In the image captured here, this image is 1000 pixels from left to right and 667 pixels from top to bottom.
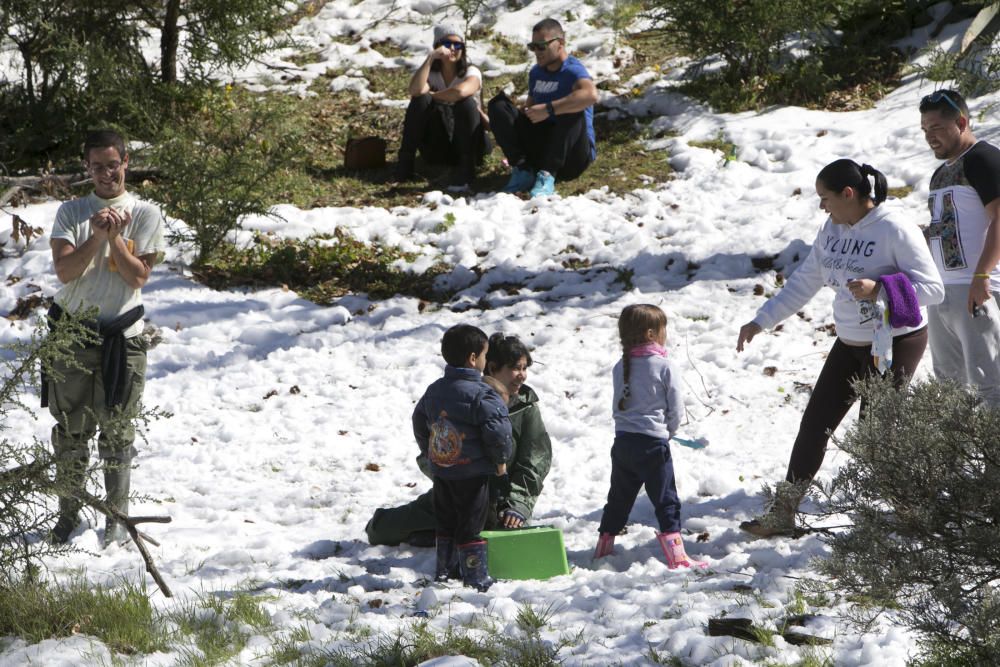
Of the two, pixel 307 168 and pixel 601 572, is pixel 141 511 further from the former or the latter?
pixel 307 168

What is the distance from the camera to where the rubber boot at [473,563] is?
4.96 metres

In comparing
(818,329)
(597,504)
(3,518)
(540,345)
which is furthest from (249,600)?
(818,329)

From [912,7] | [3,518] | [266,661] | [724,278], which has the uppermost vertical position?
[912,7]

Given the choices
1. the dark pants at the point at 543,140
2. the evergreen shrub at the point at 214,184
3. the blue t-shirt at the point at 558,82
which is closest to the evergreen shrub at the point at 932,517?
the evergreen shrub at the point at 214,184

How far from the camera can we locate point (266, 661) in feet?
13.3

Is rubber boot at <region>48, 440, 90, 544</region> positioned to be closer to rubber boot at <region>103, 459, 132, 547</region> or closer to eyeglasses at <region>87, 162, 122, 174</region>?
rubber boot at <region>103, 459, 132, 547</region>

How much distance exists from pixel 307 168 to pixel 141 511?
18.5ft

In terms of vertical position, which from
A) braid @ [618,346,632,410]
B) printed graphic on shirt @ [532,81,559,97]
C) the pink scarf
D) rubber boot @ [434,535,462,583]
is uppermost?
printed graphic on shirt @ [532,81,559,97]

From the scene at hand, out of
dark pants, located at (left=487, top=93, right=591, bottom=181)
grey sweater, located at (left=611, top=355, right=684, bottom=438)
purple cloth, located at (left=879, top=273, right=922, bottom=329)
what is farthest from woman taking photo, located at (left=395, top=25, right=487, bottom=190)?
purple cloth, located at (left=879, top=273, right=922, bottom=329)

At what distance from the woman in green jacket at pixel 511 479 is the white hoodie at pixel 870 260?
1.52 m

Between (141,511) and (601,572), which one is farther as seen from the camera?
(141,511)

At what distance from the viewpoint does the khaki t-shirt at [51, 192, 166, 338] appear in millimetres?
5223

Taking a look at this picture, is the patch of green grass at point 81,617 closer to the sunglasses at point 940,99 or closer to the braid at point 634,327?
the braid at point 634,327

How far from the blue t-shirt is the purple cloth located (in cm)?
564
